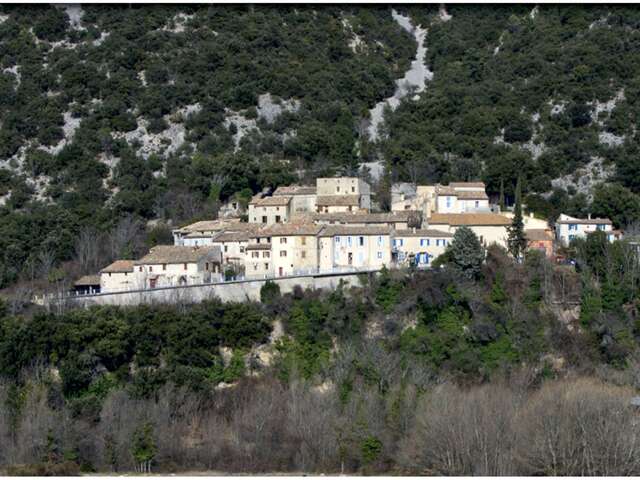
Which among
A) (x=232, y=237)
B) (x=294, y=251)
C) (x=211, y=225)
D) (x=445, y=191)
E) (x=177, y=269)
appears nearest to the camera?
(x=177, y=269)

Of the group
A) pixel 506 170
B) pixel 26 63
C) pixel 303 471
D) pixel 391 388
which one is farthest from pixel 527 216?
pixel 26 63

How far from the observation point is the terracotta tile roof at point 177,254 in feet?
181

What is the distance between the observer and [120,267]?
5594 centimetres

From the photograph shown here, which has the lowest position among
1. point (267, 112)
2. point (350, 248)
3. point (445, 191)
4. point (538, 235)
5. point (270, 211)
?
point (350, 248)

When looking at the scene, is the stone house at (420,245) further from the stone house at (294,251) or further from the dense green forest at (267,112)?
the dense green forest at (267,112)

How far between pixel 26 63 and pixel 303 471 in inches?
2146

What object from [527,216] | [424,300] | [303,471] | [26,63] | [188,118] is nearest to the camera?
[303,471]

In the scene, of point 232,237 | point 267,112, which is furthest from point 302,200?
point 267,112

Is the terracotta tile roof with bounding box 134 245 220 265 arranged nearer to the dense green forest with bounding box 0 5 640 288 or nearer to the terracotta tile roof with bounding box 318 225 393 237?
the dense green forest with bounding box 0 5 640 288

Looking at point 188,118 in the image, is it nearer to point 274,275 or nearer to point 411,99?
point 411,99

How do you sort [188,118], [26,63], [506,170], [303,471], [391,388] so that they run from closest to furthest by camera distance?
[303,471] → [391,388] → [506,170] → [188,118] → [26,63]

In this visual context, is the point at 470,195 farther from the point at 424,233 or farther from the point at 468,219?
the point at 424,233

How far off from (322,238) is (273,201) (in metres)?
7.63

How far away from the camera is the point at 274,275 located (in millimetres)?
55219
